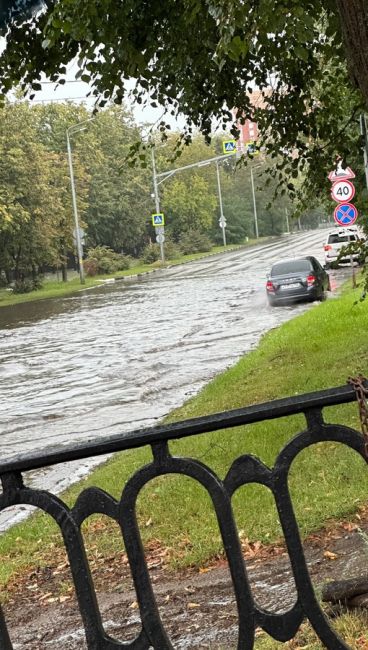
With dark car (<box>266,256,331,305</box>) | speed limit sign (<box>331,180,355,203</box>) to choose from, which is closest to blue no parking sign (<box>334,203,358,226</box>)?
speed limit sign (<box>331,180,355,203</box>)

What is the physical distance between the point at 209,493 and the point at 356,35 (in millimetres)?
2759

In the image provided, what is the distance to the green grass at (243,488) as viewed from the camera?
18.8 ft

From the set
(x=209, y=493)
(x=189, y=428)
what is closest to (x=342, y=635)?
(x=209, y=493)

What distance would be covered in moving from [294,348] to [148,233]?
73.0 meters

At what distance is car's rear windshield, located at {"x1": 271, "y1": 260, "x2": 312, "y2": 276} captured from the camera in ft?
86.7

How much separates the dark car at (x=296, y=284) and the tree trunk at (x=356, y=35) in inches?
858

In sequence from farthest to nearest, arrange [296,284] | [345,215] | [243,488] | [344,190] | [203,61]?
[296,284] → [345,215] → [344,190] → [203,61] → [243,488]

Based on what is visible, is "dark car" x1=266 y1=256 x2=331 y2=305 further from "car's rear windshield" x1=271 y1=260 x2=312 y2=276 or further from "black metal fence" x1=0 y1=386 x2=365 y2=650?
"black metal fence" x1=0 y1=386 x2=365 y2=650

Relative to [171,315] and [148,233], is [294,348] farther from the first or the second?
[148,233]

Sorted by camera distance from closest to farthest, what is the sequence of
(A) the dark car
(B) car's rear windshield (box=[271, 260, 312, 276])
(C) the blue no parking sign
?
(C) the blue no parking sign < (A) the dark car < (B) car's rear windshield (box=[271, 260, 312, 276])

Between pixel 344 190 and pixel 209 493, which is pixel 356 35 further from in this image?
pixel 344 190

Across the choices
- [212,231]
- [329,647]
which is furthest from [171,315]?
[212,231]

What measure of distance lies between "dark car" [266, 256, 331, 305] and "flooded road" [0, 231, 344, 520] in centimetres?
55

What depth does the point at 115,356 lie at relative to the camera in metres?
18.6
